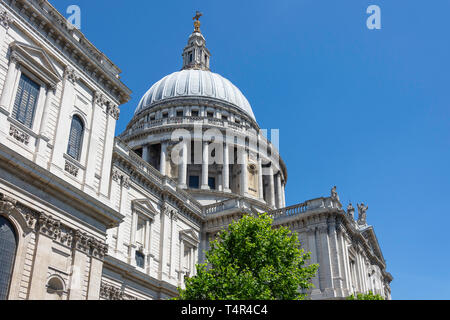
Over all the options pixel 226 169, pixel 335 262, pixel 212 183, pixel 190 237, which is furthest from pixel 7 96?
pixel 212 183

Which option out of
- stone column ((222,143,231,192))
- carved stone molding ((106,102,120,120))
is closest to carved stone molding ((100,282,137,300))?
carved stone molding ((106,102,120,120))

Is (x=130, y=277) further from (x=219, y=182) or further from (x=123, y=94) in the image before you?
(x=219, y=182)

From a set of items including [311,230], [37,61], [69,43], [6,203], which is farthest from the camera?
[311,230]

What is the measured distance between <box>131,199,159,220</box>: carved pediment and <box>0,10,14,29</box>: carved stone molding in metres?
15.8

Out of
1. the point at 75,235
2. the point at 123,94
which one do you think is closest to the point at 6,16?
the point at 123,94

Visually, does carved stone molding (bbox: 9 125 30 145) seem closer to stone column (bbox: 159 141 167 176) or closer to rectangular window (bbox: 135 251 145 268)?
rectangular window (bbox: 135 251 145 268)

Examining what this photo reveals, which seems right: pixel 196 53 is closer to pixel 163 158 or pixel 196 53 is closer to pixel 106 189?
pixel 163 158

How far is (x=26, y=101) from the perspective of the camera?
19.4m

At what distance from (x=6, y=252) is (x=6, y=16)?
9.50 m

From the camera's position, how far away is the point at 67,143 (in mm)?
20859

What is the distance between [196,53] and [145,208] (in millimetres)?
44928

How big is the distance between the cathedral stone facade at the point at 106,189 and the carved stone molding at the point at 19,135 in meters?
0.04

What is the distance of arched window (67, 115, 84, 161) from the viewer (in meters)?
21.3

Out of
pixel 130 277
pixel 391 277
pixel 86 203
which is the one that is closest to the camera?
pixel 86 203
